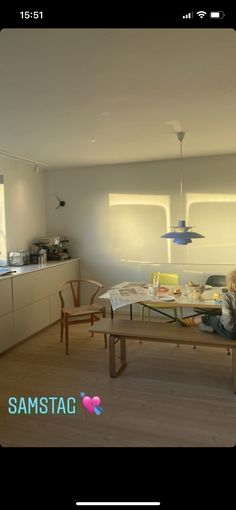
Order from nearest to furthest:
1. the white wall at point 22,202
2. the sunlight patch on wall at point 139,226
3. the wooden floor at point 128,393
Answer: the wooden floor at point 128,393
the white wall at point 22,202
the sunlight patch on wall at point 139,226

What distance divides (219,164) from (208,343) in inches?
104

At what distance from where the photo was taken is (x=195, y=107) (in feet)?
8.14

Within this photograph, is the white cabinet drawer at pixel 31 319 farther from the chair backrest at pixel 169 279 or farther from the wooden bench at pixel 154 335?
the chair backrest at pixel 169 279

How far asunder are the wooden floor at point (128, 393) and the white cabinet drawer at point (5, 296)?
0.49 meters

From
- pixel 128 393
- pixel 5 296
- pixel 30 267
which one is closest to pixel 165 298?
pixel 128 393

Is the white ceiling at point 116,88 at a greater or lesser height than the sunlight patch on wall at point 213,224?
greater

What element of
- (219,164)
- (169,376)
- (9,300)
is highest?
(219,164)

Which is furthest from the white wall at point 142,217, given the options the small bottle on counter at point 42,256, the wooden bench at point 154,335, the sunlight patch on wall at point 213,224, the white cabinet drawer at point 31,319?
the wooden bench at point 154,335

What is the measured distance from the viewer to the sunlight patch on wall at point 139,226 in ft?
15.5

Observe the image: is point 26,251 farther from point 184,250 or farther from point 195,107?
point 195,107

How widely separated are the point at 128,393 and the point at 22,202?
3065mm
